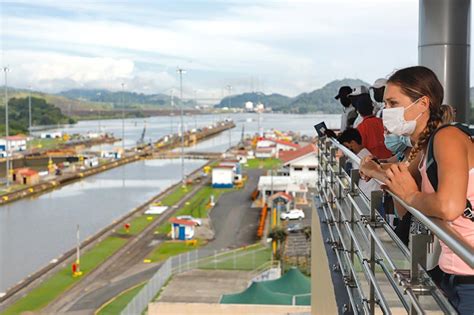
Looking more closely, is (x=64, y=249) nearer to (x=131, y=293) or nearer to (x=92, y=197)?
(x=131, y=293)

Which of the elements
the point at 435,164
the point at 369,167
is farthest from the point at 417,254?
the point at 369,167

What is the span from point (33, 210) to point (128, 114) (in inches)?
4653

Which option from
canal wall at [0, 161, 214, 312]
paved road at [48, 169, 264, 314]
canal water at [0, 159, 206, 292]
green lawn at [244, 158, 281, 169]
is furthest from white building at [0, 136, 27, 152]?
canal wall at [0, 161, 214, 312]

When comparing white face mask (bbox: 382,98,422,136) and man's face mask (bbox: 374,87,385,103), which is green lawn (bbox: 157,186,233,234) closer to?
man's face mask (bbox: 374,87,385,103)

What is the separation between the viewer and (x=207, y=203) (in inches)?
825

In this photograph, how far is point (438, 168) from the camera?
3.16 feet

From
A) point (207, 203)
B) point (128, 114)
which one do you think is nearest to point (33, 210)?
point (207, 203)

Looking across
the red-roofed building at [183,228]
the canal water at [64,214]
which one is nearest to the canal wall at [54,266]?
the canal water at [64,214]

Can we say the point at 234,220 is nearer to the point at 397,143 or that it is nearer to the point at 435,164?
the point at 397,143

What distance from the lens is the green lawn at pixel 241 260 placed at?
1182cm

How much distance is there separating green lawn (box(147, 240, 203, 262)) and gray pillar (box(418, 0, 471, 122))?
10899 millimetres

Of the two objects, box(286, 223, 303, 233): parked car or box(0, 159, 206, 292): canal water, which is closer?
box(0, 159, 206, 292): canal water

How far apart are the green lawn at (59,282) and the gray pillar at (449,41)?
9118 mm

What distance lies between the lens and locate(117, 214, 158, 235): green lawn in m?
16.4
